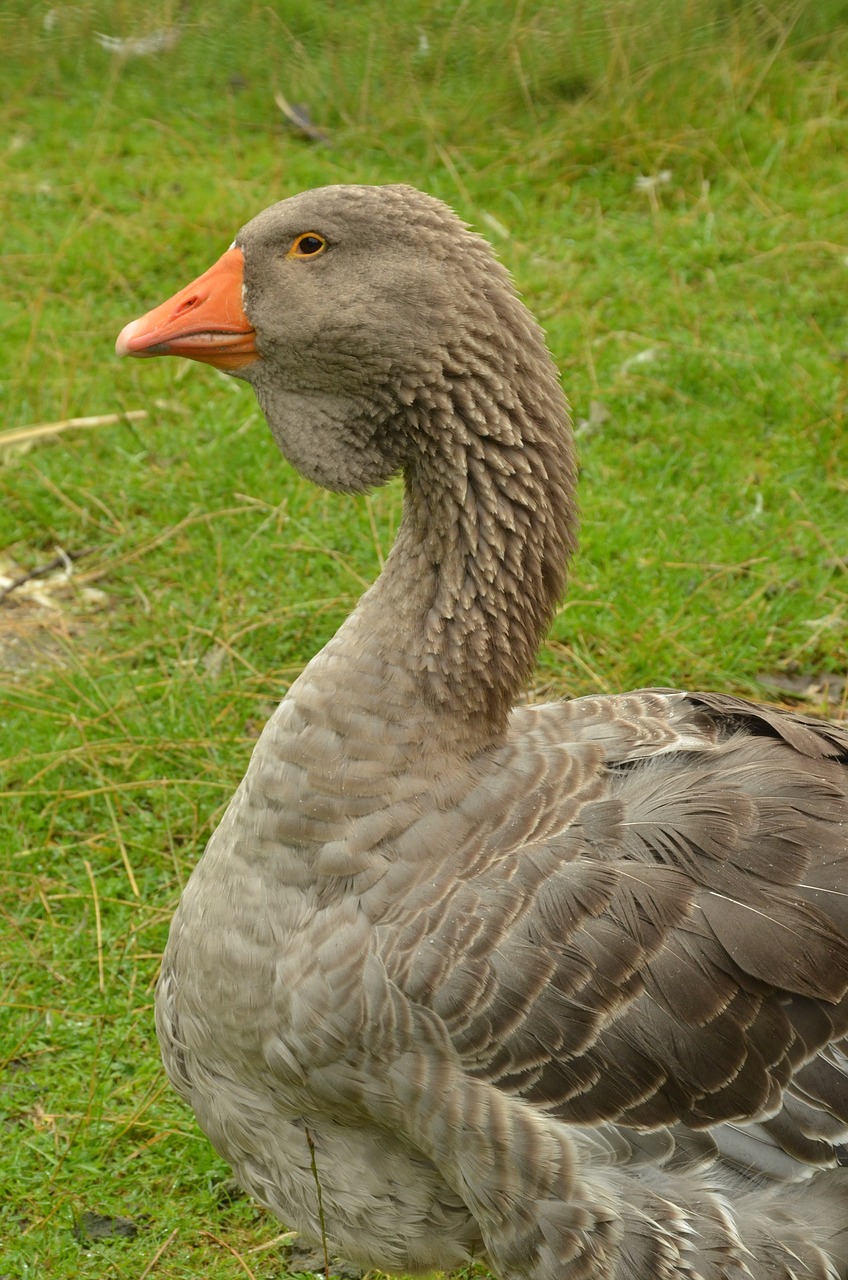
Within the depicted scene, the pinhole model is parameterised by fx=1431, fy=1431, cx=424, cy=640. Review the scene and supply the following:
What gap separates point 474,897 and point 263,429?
13.7ft

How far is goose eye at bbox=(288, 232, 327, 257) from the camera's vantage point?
319 centimetres

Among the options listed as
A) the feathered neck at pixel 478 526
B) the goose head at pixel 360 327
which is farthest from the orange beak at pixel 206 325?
the feathered neck at pixel 478 526

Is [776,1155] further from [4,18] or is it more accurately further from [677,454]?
[4,18]

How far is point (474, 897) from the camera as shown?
3.08 metres

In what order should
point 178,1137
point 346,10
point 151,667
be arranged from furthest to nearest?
point 346,10 < point 151,667 < point 178,1137

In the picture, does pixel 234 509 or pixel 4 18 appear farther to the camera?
pixel 4 18

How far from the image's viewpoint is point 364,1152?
3250 millimetres

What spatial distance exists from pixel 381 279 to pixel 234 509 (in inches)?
126

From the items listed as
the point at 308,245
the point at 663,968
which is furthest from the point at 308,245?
the point at 663,968

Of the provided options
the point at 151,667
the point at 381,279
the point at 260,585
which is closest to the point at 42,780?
the point at 151,667

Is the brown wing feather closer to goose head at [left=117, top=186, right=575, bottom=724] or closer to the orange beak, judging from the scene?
goose head at [left=117, top=186, right=575, bottom=724]

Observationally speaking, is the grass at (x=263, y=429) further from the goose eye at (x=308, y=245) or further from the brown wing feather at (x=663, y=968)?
the goose eye at (x=308, y=245)

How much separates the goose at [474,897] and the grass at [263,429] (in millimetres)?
1054

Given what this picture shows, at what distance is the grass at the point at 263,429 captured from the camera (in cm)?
458
